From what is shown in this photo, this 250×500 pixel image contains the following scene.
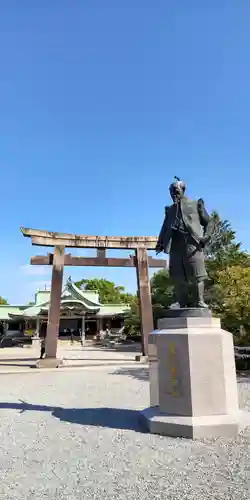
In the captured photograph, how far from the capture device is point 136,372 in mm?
12172

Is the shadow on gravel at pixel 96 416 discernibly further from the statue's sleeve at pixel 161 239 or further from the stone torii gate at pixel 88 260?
the stone torii gate at pixel 88 260

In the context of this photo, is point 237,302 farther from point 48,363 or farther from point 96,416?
point 96,416

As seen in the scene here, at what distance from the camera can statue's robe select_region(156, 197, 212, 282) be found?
17.2ft

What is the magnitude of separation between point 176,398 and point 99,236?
1173cm

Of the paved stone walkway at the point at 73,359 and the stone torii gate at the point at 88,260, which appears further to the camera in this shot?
the paved stone walkway at the point at 73,359

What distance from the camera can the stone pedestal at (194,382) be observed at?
4.27 meters

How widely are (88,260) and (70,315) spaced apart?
2202 cm

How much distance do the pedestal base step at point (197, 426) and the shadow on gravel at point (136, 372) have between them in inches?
254

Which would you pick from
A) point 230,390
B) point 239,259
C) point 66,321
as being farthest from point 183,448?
point 66,321

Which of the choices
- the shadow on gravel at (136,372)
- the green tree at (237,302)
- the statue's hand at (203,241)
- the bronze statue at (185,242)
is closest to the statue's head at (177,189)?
the bronze statue at (185,242)

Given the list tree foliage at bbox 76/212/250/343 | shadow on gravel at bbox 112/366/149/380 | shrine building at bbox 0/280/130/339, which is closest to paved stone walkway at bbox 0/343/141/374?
shadow on gravel at bbox 112/366/149/380

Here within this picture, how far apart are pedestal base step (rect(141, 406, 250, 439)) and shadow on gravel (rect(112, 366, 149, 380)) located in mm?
6455

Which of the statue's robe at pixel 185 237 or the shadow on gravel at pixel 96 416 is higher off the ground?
the statue's robe at pixel 185 237

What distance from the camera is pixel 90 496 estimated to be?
2.83 meters
